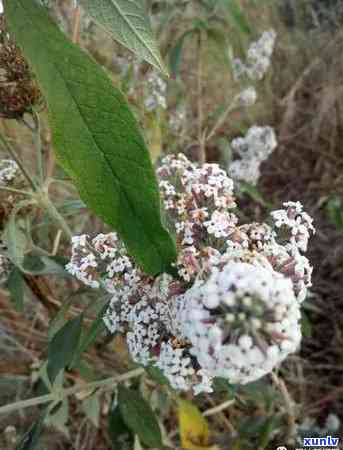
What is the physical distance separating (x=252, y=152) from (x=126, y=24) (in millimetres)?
1760

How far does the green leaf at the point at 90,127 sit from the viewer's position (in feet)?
2.87

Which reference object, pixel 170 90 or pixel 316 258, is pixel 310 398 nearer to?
pixel 316 258

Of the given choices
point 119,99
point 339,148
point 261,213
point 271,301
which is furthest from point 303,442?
point 339,148

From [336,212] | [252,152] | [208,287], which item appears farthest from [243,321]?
[336,212]

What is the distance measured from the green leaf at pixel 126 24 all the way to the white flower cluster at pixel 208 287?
13.8 inches

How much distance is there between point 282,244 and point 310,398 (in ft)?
6.11

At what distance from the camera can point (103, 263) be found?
120 centimetres

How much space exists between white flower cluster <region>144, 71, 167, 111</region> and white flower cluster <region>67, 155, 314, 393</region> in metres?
1.08

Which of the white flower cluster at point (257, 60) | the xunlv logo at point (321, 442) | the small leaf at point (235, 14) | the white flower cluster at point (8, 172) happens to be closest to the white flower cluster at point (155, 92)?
the small leaf at point (235, 14)

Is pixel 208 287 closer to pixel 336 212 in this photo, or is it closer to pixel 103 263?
pixel 103 263

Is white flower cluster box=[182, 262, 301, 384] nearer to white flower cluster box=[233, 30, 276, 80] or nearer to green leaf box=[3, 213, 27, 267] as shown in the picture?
green leaf box=[3, 213, 27, 267]

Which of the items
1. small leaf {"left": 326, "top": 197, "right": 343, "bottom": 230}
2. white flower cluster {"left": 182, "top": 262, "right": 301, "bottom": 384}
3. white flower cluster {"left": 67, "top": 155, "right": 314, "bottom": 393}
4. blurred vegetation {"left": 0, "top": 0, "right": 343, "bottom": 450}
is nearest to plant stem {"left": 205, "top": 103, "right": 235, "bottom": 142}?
blurred vegetation {"left": 0, "top": 0, "right": 343, "bottom": 450}

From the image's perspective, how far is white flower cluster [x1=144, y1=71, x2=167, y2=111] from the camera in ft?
7.75

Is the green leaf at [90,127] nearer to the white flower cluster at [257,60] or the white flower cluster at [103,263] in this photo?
the white flower cluster at [103,263]
